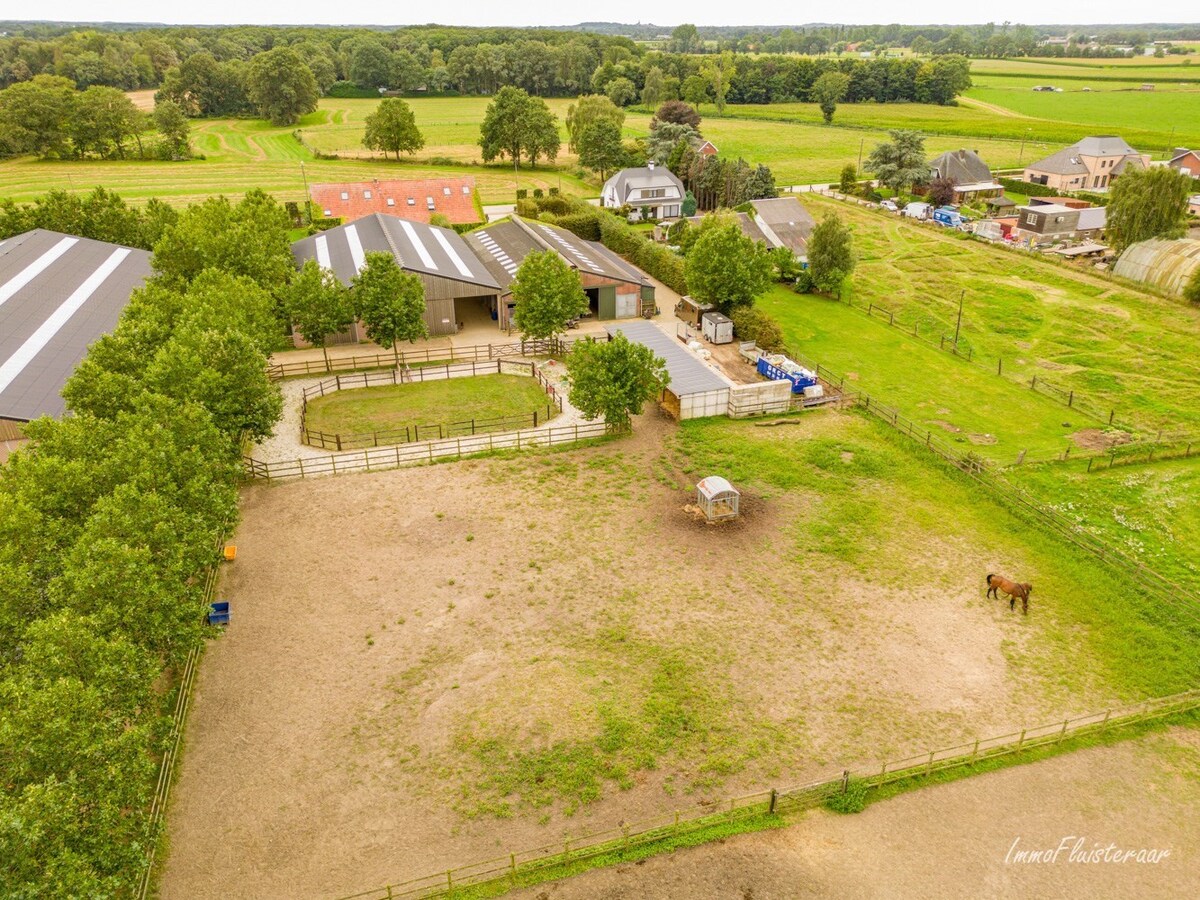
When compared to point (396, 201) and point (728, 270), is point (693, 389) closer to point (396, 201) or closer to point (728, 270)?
point (728, 270)

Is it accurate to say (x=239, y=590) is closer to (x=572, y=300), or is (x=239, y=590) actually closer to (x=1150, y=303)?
(x=572, y=300)

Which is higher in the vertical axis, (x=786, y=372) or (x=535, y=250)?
(x=535, y=250)

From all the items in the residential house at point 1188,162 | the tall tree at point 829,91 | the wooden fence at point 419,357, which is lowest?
the wooden fence at point 419,357

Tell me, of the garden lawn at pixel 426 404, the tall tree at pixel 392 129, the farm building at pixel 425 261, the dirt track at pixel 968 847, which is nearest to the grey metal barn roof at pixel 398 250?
the farm building at pixel 425 261

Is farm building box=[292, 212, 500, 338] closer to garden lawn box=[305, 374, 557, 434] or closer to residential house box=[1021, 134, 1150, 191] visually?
garden lawn box=[305, 374, 557, 434]

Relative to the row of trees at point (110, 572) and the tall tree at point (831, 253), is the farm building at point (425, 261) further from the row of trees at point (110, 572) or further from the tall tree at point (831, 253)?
the tall tree at point (831, 253)

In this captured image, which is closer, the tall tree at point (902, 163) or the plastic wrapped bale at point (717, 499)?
the plastic wrapped bale at point (717, 499)

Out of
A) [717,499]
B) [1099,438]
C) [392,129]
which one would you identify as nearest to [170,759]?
[717,499]
